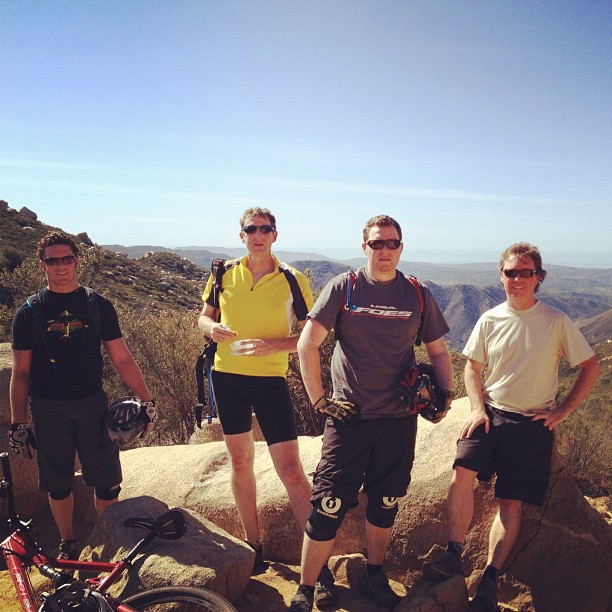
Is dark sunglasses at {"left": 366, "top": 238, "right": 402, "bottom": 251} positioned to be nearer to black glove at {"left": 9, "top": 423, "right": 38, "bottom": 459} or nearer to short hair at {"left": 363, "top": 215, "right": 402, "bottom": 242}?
short hair at {"left": 363, "top": 215, "right": 402, "bottom": 242}

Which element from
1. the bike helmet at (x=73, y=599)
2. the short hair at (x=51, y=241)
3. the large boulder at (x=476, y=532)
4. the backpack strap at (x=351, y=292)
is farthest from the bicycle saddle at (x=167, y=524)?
the short hair at (x=51, y=241)

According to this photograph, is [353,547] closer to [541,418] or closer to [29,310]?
[541,418]

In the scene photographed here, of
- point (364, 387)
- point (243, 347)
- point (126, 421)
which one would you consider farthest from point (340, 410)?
point (126, 421)

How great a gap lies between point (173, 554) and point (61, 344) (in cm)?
169

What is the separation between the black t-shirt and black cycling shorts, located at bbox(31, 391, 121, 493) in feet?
0.28

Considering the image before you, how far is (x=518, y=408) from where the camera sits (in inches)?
141

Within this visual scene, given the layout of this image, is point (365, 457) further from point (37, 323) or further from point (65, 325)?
point (37, 323)

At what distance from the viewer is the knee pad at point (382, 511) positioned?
3.45 metres

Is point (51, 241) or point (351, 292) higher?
point (51, 241)

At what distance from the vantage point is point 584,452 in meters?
8.93

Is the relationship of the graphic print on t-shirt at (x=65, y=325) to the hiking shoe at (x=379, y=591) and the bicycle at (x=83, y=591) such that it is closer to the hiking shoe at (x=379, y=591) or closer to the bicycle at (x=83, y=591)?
the bicycle at (x=83, y=591)

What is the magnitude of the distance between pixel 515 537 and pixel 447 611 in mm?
735

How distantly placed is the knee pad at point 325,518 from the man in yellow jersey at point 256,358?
542 mm

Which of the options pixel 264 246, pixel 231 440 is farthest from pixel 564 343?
pixel 231 440
